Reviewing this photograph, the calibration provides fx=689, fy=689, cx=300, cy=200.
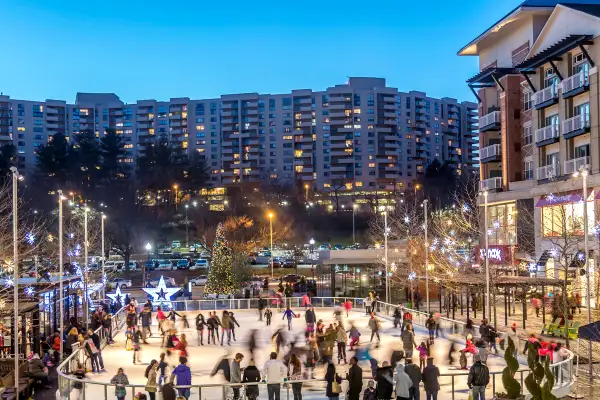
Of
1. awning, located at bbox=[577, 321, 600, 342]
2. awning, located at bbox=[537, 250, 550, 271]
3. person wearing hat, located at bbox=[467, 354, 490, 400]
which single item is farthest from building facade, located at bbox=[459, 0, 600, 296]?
person wearing hat, located at bbox=[467, 354, 490, 400]

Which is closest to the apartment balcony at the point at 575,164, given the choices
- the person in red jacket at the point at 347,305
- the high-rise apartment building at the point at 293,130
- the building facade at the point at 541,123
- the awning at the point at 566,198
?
the building facade at the point at 541,123

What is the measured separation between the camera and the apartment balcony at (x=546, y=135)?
4444cm

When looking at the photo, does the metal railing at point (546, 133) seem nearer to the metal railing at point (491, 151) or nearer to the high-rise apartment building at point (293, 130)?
the metal railing at point (491, 151)

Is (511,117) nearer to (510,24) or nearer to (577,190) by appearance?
(510,24)

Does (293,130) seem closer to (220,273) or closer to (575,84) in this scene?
(220,273)

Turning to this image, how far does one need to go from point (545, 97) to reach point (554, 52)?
3.52m

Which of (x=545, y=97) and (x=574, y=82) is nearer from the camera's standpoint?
(x=574, y=82)

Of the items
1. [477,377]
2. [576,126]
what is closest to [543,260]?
[576,126]

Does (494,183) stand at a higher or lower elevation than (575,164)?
lower

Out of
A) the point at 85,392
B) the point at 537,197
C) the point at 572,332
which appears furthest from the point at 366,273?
the point at 85,392

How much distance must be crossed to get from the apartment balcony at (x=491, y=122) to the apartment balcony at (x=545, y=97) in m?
6.68

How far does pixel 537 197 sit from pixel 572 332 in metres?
18.3

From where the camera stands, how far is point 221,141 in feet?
555

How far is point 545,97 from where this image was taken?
45438 mm
